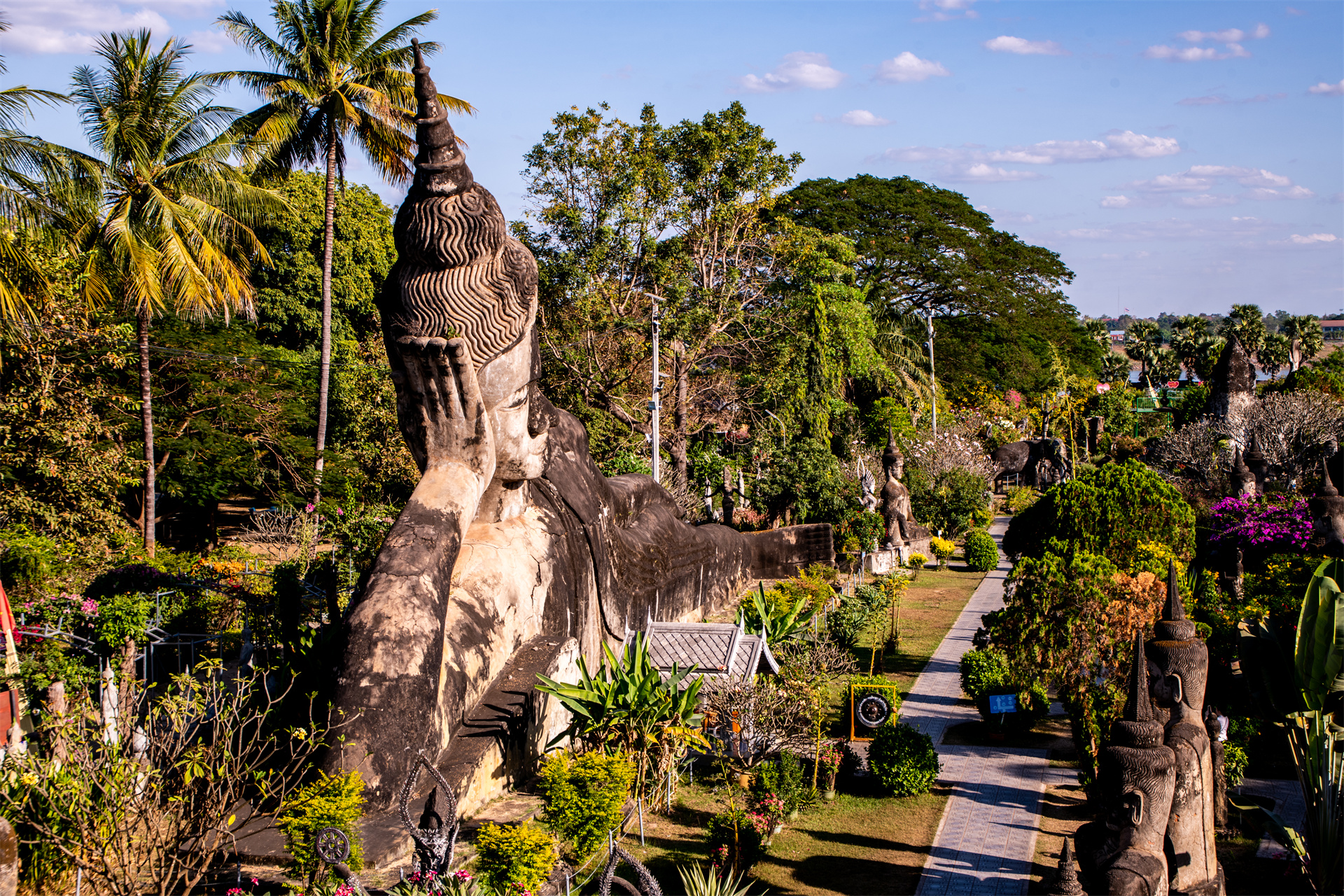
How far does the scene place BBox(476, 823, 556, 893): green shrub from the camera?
670cm

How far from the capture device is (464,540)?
10258 millimetres

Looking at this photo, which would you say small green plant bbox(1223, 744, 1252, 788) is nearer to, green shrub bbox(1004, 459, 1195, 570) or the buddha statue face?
green shrub bbox(1004, 459, 1195, 570)

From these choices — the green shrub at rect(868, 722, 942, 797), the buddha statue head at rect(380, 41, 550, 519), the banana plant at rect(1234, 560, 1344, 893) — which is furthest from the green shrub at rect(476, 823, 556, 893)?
the banana plant at rect(1234, 560, 1344, 893)

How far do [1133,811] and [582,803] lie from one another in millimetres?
3652

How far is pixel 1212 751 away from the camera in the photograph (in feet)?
30.2

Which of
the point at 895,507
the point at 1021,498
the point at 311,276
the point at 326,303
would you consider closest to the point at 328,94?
the point at 326,303

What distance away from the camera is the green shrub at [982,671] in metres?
13.1

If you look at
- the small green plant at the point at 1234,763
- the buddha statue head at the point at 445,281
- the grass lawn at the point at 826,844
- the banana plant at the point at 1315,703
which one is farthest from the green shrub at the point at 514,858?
the small green plant at the point at 1234,763

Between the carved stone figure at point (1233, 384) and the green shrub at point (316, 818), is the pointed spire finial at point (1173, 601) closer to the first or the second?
the green shrub at point (316, 818)

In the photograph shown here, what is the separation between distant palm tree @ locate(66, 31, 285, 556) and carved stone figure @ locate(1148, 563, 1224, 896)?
52.6ft

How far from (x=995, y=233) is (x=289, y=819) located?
143ft

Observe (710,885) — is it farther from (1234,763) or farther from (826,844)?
(1234,763)

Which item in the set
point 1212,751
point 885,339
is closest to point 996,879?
point 1212,751

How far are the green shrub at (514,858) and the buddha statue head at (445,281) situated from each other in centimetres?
424
